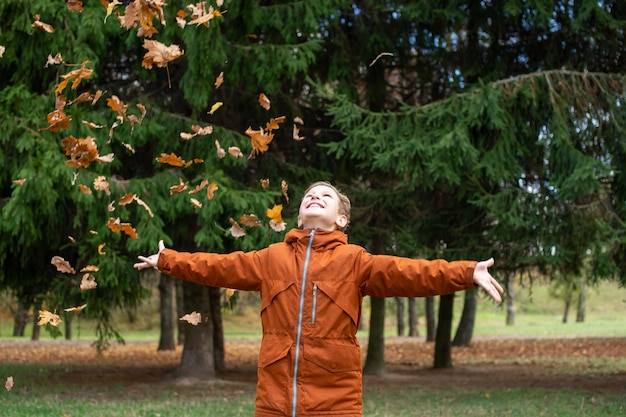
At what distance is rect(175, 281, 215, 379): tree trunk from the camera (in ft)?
44.3

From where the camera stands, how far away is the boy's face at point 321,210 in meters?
4.06

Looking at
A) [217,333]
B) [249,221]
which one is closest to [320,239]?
[249,221]

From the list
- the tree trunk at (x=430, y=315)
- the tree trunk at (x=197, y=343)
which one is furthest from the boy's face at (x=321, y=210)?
the tree trunk at (x=430, y=315)

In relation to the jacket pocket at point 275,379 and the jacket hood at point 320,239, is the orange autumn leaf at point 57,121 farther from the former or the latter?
the jacket pocket at point 275,379

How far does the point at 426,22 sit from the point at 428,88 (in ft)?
5.70

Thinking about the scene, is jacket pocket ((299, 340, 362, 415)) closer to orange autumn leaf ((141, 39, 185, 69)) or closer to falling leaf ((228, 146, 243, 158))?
orange autumn leaf ((141, 39, 185, 69))

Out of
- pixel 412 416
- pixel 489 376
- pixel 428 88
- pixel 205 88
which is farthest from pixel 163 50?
pixel 489 376

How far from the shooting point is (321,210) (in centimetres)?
406

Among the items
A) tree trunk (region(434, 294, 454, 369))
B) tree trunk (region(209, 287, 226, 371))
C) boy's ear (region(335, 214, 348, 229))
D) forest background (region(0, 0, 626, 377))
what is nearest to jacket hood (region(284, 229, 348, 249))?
boy's ear (region(335, 214, 348, 229))

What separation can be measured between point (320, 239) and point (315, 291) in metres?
0.28

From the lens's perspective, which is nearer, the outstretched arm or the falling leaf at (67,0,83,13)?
the outstretched arm

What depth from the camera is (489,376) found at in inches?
606

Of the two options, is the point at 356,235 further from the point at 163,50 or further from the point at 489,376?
the point at 163,50

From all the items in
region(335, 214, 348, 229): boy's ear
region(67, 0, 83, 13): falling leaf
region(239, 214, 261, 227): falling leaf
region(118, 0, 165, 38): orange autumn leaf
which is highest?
region(67, 0, 83, 13): falling leaf
